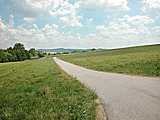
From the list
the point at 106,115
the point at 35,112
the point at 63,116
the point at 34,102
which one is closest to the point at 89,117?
the point at 106,115

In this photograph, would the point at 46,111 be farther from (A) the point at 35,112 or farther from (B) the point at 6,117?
(B) the point at 6,117

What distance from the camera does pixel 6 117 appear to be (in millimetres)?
3811

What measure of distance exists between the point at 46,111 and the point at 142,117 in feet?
12.0

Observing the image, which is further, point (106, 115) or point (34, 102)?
point (34, 102)

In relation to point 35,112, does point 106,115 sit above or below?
below

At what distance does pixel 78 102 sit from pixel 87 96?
3.03ft

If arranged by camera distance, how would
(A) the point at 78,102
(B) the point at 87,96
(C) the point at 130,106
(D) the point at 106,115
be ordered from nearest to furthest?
(D) the point at 106,115 → (C) the point at 130,106 → (A) the point at 78,102 → (B) the point at 87,96

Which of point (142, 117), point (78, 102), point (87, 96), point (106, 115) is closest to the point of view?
point (142, 117)

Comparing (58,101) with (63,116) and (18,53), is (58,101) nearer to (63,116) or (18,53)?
(63,116)

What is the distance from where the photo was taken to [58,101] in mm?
4828

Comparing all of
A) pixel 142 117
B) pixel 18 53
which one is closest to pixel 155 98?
pixel 142 117

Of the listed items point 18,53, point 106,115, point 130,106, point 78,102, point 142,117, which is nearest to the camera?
point 142,117

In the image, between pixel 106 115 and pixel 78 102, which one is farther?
pixel 78 102

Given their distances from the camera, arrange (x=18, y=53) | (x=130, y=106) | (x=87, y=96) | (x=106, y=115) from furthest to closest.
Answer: (x=18, y=53) → (x=87, y=96) → (x=130, y=106) → (x=106, y=115)
